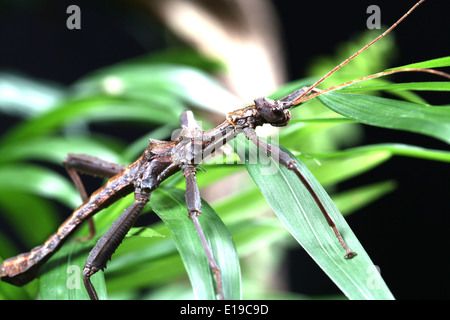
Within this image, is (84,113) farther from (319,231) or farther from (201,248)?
(319,231)

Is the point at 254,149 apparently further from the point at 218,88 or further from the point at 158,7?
the point at 158,7

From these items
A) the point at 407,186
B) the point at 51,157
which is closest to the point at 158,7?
the point at 51,157

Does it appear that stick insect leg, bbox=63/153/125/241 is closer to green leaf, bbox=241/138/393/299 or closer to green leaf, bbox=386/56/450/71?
green leaf, bbox=241/138/393/299

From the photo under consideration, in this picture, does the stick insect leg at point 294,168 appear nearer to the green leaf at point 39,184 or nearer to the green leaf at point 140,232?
the green leaf at point 140,232

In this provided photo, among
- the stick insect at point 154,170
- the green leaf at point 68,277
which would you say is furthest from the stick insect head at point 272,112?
the green leaf at point 68,277

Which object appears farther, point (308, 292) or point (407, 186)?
point (308, 292)

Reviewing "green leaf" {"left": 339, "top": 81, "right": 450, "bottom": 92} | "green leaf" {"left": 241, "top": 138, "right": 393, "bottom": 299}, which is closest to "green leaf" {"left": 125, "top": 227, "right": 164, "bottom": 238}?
"green leaf" {"left": 241, "top": 138, "right": 393, "bottom": 299}
